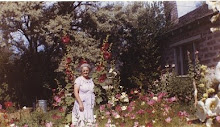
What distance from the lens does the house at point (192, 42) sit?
9.20 metres

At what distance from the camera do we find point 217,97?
33.8 inches

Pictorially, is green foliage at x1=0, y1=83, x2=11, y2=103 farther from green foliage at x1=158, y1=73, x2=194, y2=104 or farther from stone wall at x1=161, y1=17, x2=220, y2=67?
stone wall at x1=161, y1=17, x2=220, y2=67

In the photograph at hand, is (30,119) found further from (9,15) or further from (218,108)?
(218,108)

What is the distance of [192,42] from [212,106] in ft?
33.1

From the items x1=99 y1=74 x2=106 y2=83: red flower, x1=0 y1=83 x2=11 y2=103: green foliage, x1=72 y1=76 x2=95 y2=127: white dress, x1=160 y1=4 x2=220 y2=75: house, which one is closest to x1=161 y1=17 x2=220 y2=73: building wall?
x1=160 y1=4 x2=220 y2=75: house

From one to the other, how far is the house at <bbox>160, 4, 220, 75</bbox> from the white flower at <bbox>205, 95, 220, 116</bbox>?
769 centimetres

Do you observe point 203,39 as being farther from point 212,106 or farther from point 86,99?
point 212,106

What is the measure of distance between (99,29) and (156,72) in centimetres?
287

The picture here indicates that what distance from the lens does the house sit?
9203 millimetres

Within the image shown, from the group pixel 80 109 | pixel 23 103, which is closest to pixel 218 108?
pixel 80 109

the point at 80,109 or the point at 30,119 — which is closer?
the point at 80,109

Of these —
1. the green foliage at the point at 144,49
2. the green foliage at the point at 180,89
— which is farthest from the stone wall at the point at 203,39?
the green foliage at the point at 180,89

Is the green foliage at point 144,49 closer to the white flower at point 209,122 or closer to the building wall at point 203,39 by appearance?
the building wall at point 203,39

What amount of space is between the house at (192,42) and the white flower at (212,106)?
7686mm
